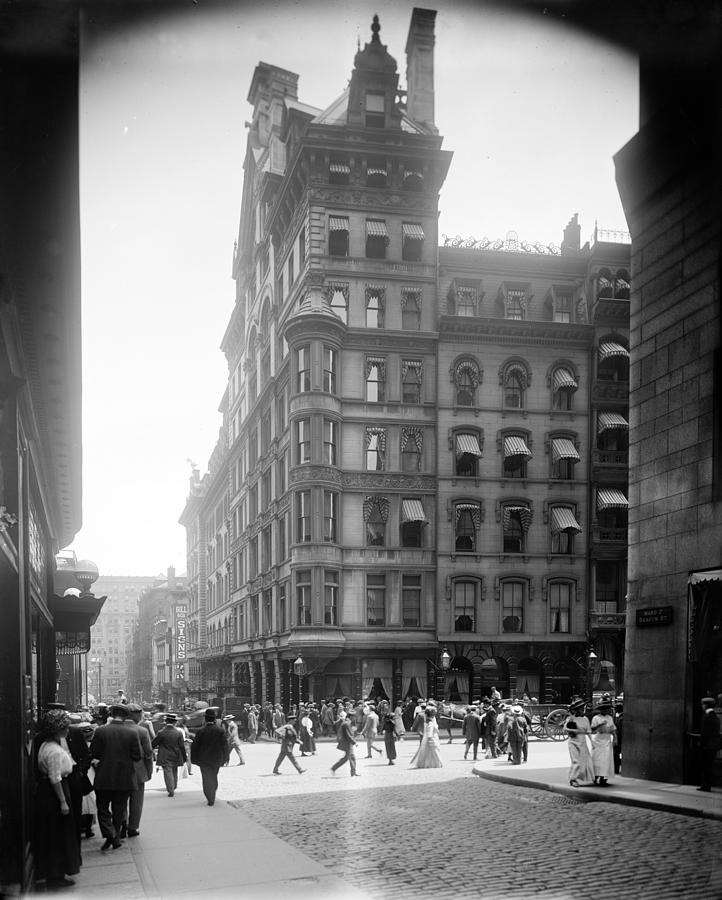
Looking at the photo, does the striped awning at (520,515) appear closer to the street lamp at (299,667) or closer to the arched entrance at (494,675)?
the arched entrance at (494,675)

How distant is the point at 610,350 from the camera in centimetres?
4322

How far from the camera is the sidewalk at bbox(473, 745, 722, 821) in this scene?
14142 mm

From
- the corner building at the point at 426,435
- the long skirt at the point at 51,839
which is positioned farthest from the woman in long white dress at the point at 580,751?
the corner building at the point at 426,435

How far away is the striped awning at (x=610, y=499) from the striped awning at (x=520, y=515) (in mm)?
3329

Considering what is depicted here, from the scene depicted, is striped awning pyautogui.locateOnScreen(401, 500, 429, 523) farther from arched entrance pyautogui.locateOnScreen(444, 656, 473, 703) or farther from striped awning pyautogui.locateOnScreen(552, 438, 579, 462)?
striped awning pyautogui.locateOnScreen(552, 438, 579, 462)

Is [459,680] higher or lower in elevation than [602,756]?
lower

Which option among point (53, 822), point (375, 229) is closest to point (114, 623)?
point (375, 229)

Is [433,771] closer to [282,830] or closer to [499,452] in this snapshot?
[282,830]

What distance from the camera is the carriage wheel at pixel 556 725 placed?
34.8m

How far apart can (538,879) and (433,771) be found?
1312 cm

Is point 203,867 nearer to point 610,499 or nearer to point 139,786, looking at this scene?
point 139,786

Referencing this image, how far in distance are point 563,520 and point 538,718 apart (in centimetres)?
913

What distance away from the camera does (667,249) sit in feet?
58.4

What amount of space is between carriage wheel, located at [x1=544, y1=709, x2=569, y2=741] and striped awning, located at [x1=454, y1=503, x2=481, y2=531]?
9.44m
